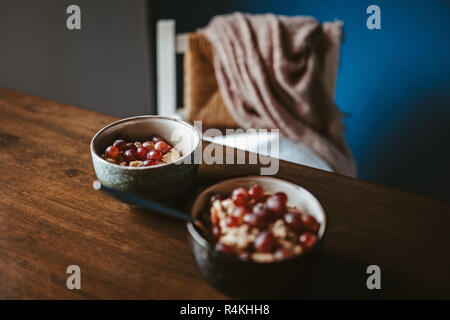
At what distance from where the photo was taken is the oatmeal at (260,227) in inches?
17.7

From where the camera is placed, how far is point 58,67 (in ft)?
5.72

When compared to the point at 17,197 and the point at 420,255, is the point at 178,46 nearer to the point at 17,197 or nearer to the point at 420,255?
the point at 17,197

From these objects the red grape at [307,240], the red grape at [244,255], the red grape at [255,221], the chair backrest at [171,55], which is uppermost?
the chair backrest at [171,55]

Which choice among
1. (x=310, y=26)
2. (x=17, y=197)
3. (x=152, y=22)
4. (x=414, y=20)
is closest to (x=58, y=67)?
(x=152, y=22)

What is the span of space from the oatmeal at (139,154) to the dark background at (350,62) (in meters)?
1.15

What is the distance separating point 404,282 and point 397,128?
4.70 feet

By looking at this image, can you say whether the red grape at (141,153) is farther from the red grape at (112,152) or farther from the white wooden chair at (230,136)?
the white wooden chair at (230,136)

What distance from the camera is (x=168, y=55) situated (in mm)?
1350

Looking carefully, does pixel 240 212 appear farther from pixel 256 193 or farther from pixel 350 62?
pixel 350 62

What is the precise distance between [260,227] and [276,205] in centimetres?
4

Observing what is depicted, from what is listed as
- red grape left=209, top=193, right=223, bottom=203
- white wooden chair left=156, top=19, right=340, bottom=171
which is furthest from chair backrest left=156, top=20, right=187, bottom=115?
red grape left=209, top=193, right=223, bottom=203

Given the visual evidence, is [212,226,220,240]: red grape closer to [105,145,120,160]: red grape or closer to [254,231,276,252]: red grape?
[254,231,276,252]: red grape

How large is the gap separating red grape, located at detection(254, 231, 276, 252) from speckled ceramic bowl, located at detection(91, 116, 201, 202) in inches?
7.6

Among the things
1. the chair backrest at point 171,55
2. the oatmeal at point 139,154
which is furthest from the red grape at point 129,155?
the chair backrest at point 171,55
